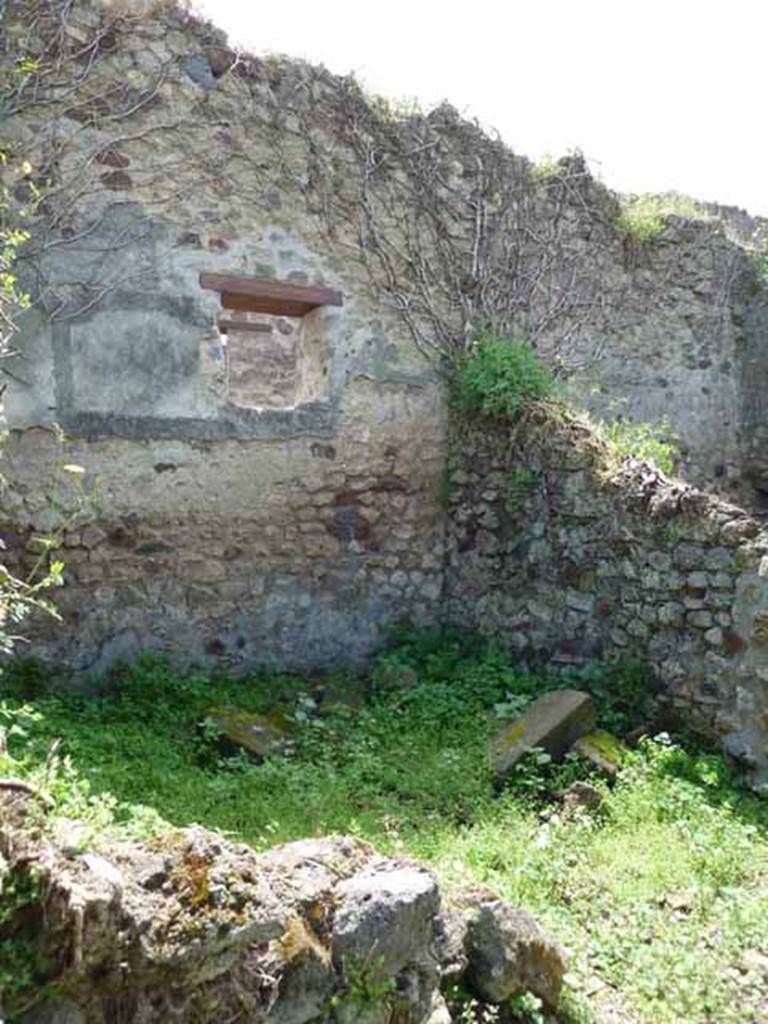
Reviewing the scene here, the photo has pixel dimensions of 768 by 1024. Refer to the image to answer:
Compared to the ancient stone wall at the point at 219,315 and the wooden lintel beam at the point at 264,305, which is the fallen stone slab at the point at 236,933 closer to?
the ancient stone wall at the point at 219,315

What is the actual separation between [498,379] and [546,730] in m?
2.88

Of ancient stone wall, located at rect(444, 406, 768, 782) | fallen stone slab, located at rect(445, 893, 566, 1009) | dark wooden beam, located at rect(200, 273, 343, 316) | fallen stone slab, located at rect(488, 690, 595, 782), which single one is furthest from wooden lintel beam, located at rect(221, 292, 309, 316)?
fallen stone slab, located at rect(445, 893, 566, 1009)

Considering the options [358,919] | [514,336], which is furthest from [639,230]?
[358,919]

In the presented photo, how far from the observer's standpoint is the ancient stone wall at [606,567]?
194 inches

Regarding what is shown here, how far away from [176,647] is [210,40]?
4.14 meters

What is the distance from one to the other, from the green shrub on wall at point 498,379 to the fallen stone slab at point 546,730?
2.27 metres

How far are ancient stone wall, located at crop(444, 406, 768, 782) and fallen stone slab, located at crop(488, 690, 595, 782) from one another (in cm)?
59

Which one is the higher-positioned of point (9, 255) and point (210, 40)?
point (210, 40)

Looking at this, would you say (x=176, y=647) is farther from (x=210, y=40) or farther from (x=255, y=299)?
(x=210, y=40)

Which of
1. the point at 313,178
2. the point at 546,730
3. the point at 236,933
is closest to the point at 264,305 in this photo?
the point at 313,178

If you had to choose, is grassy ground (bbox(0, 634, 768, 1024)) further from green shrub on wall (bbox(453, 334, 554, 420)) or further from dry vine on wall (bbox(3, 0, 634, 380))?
dry vine on wall (bbox(3, 0, 634, 380))

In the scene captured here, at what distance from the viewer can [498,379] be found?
22.2ft

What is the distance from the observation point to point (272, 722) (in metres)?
5.43

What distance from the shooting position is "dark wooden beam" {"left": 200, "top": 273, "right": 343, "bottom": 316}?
617 centimetres
